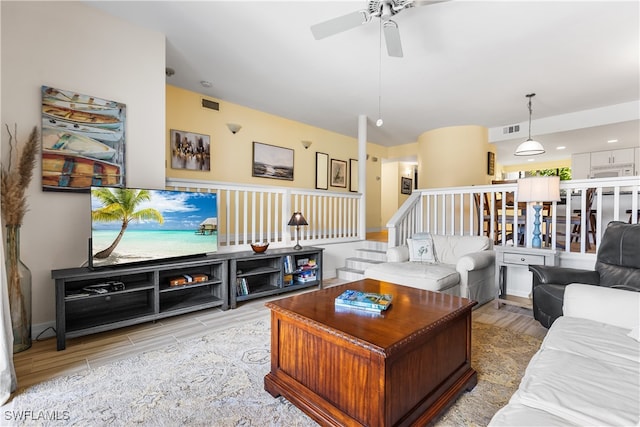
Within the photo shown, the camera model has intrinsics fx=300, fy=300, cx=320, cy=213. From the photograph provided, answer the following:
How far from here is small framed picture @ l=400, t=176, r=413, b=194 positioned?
9668mm

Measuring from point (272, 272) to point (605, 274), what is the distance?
10.7 feet

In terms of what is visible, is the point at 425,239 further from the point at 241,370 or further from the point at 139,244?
the point at 139,244

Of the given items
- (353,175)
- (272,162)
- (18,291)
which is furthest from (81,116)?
(353,175)

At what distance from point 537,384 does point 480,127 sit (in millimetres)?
6356

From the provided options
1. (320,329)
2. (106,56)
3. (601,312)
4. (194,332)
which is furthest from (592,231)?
(106,56)

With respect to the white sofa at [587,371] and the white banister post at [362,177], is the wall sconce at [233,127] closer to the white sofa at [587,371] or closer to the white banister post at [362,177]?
the white banister post at [362,177]

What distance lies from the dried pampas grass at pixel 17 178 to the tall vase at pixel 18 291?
0.11m

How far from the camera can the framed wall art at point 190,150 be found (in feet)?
15.4

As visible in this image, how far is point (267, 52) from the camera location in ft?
11.7

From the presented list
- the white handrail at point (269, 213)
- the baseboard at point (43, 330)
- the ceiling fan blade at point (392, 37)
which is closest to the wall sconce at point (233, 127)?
the white handrail at point (269, 213)

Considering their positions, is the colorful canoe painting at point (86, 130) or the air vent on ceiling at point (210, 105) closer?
the colorful canoe painting at point (86, 130)

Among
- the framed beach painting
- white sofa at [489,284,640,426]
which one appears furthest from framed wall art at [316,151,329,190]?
white sofa at [489,284,640,426]

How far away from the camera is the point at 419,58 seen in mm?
3656

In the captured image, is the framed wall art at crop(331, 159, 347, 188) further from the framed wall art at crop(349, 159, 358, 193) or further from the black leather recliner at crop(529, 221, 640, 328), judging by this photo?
the black leather recliner at crop(529, 221, 640, 328)
